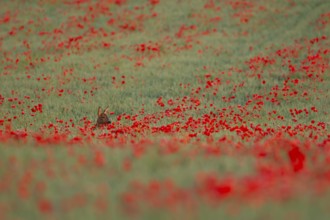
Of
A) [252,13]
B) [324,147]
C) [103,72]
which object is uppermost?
[252,13]

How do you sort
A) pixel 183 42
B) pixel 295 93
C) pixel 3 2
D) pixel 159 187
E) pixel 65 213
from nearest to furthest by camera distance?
pixel 65 213
pixel 159 187
pixel 295 93
pixel 183 42
pixel 3 2

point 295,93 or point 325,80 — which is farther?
point 325,80

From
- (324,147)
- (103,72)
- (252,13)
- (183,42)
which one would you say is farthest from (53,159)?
(252,13)

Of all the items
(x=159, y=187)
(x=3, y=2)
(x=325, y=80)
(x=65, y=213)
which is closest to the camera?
(x=65, y=213)

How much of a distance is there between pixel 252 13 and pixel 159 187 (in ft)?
77.1

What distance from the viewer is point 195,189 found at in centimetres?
351

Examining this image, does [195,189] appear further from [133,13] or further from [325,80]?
[133,13]

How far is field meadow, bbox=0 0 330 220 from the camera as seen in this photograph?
11.0ft

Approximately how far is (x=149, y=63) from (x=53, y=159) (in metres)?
15.2

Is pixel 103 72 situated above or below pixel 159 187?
below

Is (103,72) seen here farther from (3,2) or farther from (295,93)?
(3,2)

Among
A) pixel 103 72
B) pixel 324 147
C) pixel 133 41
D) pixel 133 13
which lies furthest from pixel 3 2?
pixel 324 147

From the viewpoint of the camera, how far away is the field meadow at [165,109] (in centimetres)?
334

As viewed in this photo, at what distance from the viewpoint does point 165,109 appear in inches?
523
